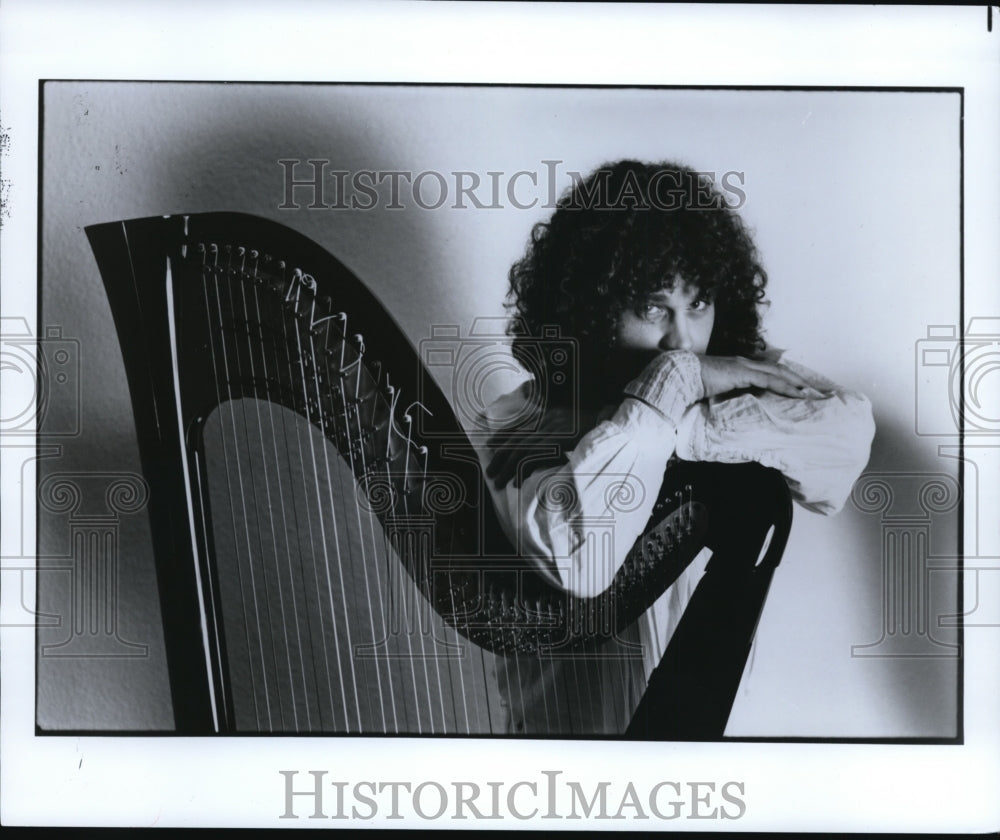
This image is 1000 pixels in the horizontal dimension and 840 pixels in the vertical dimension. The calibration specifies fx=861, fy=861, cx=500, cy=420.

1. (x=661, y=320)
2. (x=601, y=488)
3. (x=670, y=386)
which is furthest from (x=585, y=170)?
(x=601, y=488)

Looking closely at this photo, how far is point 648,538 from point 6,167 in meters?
1.42

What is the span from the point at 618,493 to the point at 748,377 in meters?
0.33

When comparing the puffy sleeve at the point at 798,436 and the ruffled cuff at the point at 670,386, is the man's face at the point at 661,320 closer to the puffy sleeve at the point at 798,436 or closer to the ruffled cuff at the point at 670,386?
the ruffled cuff at the point at 670,386

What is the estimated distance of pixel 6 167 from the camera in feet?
5.43

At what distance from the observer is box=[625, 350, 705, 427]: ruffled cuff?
5.30 ft

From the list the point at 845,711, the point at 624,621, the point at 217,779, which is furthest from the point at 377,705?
the point at 845,711

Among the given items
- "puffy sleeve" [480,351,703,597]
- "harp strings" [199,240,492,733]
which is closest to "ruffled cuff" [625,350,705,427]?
"puffy sleeve" [480,351,703,597]

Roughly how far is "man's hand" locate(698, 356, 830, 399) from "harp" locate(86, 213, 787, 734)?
0.60ft

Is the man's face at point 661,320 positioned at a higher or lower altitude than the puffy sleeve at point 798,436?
higher

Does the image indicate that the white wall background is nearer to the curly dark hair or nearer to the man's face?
the curly dark hair

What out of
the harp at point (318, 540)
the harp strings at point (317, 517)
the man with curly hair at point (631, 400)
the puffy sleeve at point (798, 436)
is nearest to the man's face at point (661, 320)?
the man with curly hair at point (631, 400)

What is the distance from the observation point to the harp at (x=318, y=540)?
1577 mm

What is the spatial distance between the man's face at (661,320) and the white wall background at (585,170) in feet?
0.53

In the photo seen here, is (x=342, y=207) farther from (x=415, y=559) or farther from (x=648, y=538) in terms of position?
(x=648, y=538)
